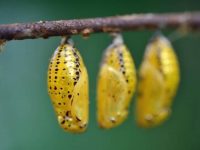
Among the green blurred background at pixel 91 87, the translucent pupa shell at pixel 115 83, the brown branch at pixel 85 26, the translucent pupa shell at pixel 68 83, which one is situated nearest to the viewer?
the brown branch at pixel 85 26

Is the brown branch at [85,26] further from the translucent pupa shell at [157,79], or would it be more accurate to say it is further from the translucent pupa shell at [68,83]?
the translucent pupa shell at [157,79]

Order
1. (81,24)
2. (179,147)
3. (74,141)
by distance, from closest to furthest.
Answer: (81,24) < (74,141) < (179,147)

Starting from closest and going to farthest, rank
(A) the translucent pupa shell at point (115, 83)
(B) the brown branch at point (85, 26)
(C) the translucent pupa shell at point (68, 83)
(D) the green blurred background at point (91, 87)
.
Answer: (B) the brown branch at point (85, 26), (C) the translucent pupa shell at point (68, 83), (A) the translucent pupa shell at point (115, 83), (D) the green blurred background at point (91, 87)

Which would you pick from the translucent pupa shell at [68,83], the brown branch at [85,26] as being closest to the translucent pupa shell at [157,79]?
the translucent pupa shell at [68,83]

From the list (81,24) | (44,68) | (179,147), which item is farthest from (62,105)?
(179,147)

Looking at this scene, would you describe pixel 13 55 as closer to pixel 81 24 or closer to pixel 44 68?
pixel 44 68

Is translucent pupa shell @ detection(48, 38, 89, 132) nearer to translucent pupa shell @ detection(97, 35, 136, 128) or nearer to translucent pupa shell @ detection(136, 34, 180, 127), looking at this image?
translucent pupa shell @ detection(97, 35, 136, 128)
